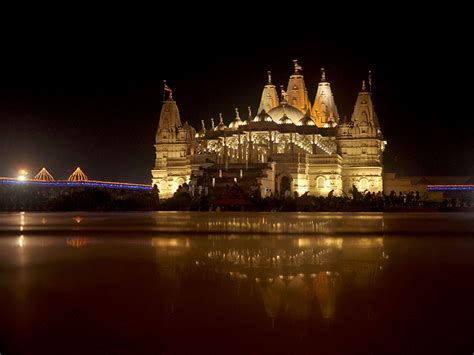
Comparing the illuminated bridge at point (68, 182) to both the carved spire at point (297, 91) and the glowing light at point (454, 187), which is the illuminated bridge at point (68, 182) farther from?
the glowing light at point (454, 187)

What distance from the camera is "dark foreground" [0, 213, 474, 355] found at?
4.40 meters

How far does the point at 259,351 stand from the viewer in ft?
13.7

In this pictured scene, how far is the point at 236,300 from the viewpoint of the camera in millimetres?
5848

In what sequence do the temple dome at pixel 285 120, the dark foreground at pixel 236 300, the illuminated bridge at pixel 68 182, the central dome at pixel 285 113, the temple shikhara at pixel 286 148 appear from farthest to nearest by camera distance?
the illuminated bridge at pixel 68 182 → the central dome at pixel 285 113 → the temple dome at pixel 285 120 → the temple shikhara at pixel 286 148 → the dark foreground at pixel 236 300

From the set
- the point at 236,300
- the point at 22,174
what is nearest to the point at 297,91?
the point at 22,174

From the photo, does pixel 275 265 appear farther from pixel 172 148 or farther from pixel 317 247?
pixel 172 148

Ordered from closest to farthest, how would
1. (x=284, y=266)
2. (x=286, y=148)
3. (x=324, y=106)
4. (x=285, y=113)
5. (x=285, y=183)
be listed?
(x=284, y=266)
(x=285, y=183)
(x=286, y=148)
(x=285, y=113)
(x=324, y=106)

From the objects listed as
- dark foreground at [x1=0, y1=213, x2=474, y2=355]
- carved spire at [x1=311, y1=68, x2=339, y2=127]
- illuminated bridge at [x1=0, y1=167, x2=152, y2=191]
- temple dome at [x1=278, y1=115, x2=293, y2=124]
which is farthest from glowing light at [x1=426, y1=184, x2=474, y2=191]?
dark foreground at [x1=0, y1=213, x2=474, y2=355]

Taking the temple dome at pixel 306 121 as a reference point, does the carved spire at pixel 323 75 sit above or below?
above

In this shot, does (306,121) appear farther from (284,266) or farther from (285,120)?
(284,266)

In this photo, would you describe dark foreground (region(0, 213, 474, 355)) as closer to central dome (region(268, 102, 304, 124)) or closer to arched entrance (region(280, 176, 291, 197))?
arched entrance (region(280, 176, 291, 197))

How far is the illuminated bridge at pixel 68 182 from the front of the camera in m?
62.5

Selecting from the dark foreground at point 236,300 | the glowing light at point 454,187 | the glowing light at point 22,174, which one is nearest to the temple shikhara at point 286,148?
the glowing light at point 454,187

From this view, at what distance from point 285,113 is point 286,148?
13.2ft
